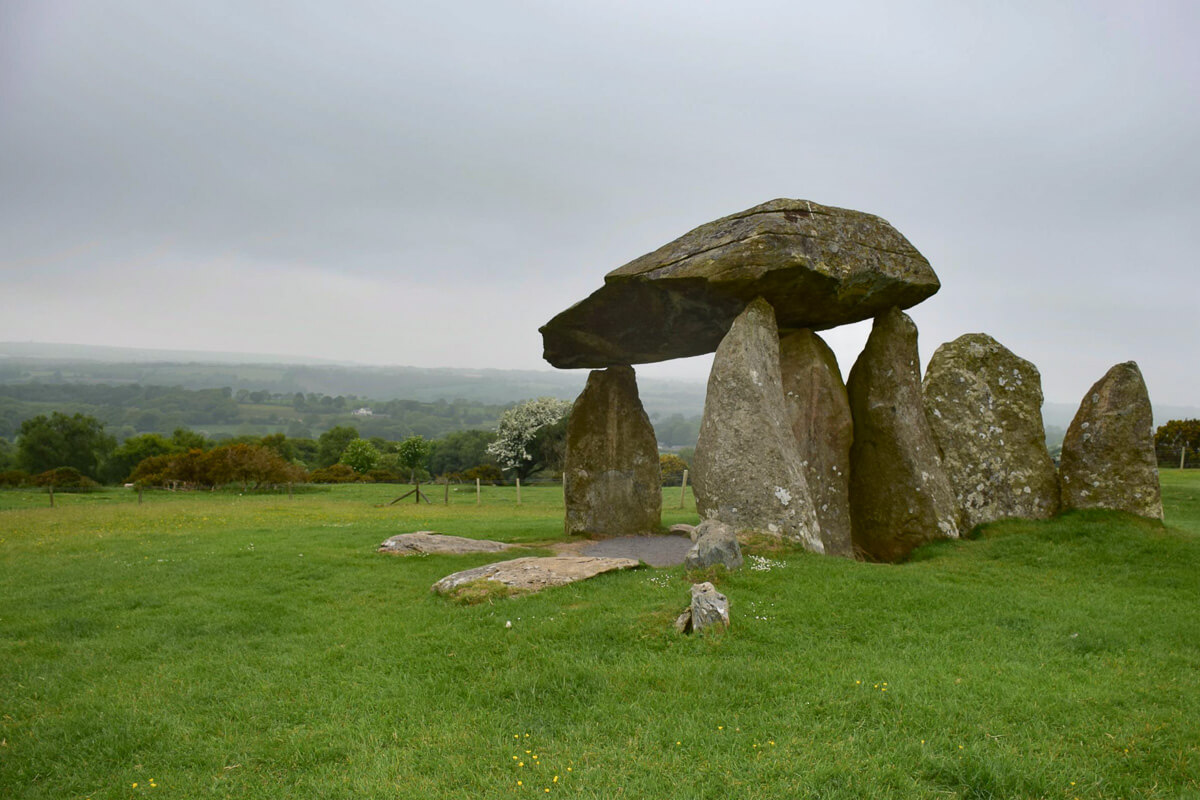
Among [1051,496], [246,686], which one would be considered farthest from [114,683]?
[1051,496]

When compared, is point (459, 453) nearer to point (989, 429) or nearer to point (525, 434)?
point (525, 434)

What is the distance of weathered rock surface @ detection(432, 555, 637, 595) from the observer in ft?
32.4

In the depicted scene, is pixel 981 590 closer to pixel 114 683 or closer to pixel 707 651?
pixel 707 651

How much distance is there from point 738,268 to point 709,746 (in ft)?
28.6

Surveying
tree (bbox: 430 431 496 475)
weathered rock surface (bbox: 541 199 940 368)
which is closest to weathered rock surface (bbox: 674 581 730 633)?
weathered rock surface (bbox: 541 199 940 368)

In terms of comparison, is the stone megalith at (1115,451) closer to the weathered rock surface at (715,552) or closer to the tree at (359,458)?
the weathered rock surface at (715,552)

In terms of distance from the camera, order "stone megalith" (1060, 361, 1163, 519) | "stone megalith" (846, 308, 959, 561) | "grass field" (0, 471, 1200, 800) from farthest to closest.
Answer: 1. "stone megalith" (846, 308, 959, 561)
2. "stone megalith" (1060, 361, 1163, 519)
3. "grass field" (0, 471, 1200, 800)

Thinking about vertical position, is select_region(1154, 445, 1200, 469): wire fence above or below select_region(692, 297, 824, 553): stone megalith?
below

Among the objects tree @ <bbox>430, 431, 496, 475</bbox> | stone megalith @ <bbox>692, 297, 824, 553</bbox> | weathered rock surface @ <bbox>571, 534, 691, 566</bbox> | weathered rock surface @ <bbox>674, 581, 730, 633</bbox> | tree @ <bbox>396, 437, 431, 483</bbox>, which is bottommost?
tree @ <bbox>430, 431, 496, 475</bbox>

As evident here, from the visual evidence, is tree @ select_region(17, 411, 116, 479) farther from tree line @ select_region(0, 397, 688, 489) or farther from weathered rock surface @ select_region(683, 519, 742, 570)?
weathered rock surface @ select_region(683, 519, 742, 570)

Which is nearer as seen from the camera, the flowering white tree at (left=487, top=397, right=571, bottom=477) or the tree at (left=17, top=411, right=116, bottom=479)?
the flowering white tree at (left=487, top=397, right=571, bottom=477)

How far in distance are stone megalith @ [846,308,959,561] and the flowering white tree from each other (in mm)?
32754

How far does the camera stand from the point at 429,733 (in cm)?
573

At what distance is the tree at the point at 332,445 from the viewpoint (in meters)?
65.5
